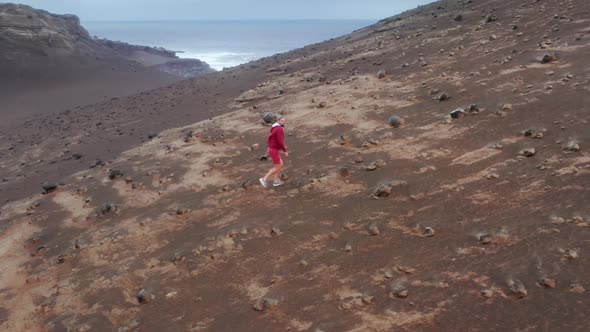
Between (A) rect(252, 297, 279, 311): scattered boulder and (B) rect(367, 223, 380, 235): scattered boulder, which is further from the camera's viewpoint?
(B) rect(367, 223, 380, 235): scattered boulder

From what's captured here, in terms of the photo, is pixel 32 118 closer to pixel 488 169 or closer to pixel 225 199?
pixel 225 199

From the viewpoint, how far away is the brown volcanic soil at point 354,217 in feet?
14.8

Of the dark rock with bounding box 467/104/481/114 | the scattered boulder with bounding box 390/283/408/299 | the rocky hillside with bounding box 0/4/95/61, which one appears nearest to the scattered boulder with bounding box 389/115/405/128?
the dark rock with bounding box 467/104/481/114

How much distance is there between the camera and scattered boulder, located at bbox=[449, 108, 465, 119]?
8.42 metres

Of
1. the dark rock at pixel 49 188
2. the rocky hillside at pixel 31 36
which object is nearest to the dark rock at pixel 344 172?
the dark rock at pixel 49 188

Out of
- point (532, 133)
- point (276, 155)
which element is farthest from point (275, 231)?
point (532, 133)

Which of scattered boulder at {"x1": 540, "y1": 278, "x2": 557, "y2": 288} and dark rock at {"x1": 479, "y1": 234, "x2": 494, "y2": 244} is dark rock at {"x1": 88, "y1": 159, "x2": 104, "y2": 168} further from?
scattered boulder at {"x1": 540, "y1": 278, "x2": 557, "y2": 288}

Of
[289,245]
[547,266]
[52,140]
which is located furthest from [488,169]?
[52,140]

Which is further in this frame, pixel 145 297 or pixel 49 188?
pixel 49 188

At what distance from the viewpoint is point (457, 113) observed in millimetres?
8469

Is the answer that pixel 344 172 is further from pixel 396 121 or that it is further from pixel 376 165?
pixel 396 121

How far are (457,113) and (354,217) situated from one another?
11.5 ft

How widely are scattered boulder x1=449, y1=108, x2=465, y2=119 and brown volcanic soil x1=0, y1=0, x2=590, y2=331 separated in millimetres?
353

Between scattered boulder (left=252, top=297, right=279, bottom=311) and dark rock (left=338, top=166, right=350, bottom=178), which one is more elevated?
dark rock (left=338, top=166, right=350, bottom=178)
